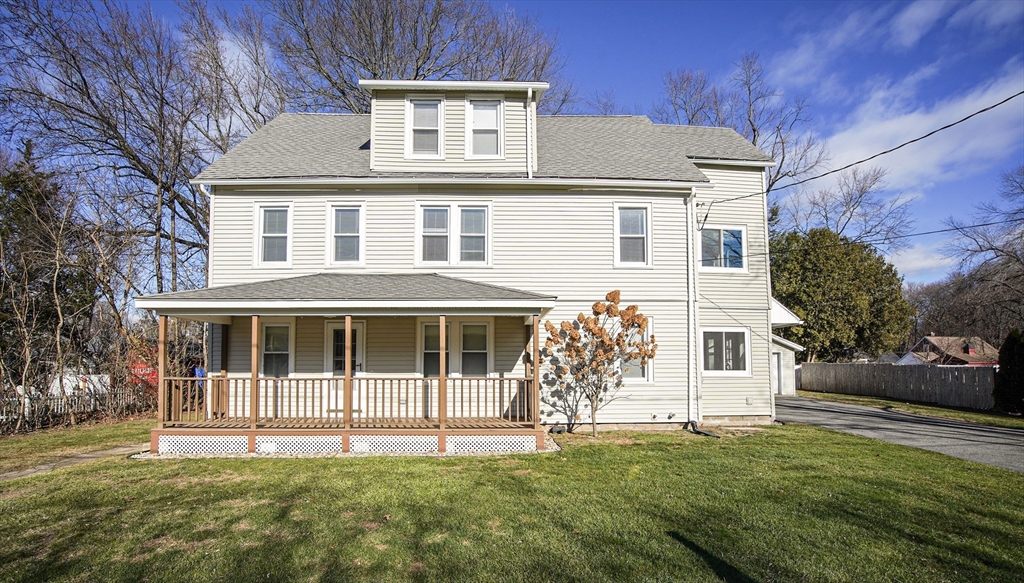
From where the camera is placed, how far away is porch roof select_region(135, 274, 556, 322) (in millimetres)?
10180

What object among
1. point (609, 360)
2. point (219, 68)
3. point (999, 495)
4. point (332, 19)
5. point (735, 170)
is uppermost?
point (332, 19)

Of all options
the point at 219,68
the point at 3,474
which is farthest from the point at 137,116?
the point at 3,474

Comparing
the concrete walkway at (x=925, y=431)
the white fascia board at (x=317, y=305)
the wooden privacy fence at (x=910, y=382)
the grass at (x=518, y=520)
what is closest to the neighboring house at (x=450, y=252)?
the white fascia board at (x=317, y=305)

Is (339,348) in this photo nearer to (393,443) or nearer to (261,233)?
(393,443)

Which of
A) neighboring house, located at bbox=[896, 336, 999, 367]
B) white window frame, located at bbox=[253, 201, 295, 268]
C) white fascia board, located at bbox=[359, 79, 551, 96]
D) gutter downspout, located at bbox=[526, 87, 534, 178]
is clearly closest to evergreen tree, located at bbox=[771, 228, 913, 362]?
neighboring house, located at bbox=[896, 336, 999, 367]

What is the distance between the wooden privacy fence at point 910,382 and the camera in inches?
763

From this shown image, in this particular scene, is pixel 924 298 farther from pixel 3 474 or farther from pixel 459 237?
pixel 3 474

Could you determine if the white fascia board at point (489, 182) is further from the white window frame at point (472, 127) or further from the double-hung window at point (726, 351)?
the double-hung window at point (726, 351)

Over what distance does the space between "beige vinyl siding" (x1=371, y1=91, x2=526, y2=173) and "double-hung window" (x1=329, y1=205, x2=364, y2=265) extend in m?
1.28

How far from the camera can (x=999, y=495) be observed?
25.3ft

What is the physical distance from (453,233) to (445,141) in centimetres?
218

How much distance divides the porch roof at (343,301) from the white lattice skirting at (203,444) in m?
2.20

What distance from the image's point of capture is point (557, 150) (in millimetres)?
14094

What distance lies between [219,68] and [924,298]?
211 feet
